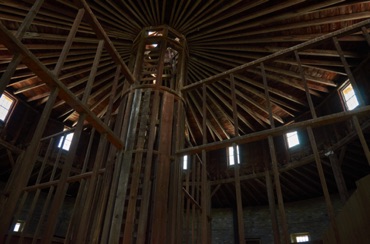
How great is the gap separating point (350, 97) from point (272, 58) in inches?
381

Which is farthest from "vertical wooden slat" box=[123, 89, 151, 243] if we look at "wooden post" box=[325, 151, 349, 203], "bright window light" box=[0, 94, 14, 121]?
"bright window light" box=[0, 94, 14, 121]

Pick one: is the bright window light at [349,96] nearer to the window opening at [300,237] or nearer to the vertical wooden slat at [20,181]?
the window opening at [300,237]

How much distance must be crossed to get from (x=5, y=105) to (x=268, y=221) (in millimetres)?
15732

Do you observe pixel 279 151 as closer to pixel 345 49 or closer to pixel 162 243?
pixel 345 49

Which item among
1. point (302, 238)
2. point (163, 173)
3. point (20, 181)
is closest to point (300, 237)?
point (302, 238)

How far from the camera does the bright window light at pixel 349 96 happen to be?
12291 mm

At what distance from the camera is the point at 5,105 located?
46.6 ft

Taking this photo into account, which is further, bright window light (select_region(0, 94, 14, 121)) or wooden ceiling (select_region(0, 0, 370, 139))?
bright window light (select_region(0, 94, 14, 121))

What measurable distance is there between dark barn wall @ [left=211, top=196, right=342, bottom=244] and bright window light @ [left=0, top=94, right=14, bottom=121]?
1309cm

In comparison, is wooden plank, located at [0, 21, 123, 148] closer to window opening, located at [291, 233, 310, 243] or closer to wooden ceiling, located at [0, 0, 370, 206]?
wooden ceiling, located at [0, 0, 370, 206]

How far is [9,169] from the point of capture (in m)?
14.4

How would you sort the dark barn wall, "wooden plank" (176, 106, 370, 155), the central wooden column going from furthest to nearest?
the dark barn wall, the central wooden column, "wooden plank" (176, 106, 370, 155)

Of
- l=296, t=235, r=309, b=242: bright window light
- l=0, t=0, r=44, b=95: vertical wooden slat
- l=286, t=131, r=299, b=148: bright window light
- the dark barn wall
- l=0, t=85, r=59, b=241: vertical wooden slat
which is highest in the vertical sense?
l=286, t=131, r=299, b=148: bright window light

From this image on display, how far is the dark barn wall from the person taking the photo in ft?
47.3
